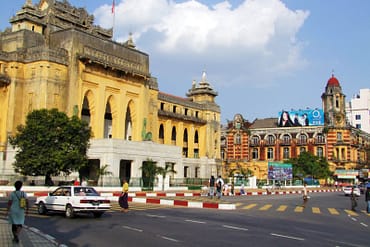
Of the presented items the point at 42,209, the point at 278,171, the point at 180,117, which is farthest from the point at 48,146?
the point at 180,117

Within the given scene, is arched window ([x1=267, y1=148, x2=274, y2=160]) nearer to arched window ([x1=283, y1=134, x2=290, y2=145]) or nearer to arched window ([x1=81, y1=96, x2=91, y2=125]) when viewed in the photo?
arched window ([x1=283, y1=134, x2=290, y2=145])

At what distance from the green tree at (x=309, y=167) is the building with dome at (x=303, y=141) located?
8.35 metres

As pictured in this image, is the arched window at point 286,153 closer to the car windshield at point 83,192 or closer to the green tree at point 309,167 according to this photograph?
the green tree at point 309,167

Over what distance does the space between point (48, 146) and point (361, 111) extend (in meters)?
90.3

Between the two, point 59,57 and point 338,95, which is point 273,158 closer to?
point 338,95

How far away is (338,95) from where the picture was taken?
285 feet

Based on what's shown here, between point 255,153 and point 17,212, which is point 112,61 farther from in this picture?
point 255,153

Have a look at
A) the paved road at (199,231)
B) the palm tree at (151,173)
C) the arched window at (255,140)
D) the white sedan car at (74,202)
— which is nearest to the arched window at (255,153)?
the arched window at (255,140)

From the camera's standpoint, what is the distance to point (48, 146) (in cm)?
3681

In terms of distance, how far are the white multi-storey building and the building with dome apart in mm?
17518

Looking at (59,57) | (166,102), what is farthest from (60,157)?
(166,102)

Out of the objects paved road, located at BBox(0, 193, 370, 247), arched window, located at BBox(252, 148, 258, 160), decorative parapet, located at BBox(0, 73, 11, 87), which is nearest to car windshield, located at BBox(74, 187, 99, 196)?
paved road, located at BBox(0, 193, 370, 247)

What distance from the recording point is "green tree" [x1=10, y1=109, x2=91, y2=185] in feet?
119

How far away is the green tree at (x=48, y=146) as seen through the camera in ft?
119
